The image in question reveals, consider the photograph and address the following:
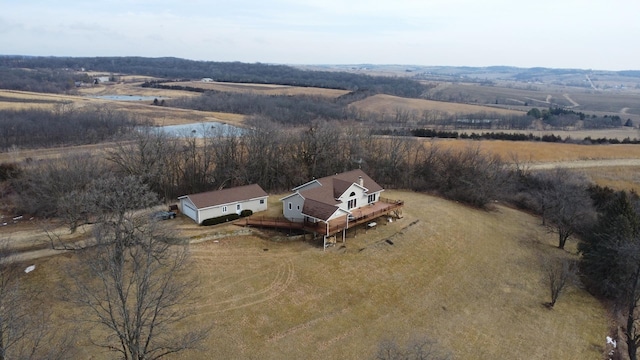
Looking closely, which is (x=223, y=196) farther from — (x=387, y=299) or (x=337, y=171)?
(x=337, y=171)

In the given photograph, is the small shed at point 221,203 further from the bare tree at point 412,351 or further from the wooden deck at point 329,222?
the bare tree at point 412,351

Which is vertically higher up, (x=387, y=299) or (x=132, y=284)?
(x=132, y=284)

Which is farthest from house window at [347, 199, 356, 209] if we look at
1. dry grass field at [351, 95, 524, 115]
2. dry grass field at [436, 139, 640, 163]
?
dry grass field at [351, 95, 524, 115]

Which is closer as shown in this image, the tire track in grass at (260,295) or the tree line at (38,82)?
the tire track in grass at (260,295)

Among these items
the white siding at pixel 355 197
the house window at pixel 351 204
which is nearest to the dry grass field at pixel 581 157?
the white siding at pixel 355 197

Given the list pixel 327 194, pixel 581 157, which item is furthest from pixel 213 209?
pixel 581 157
